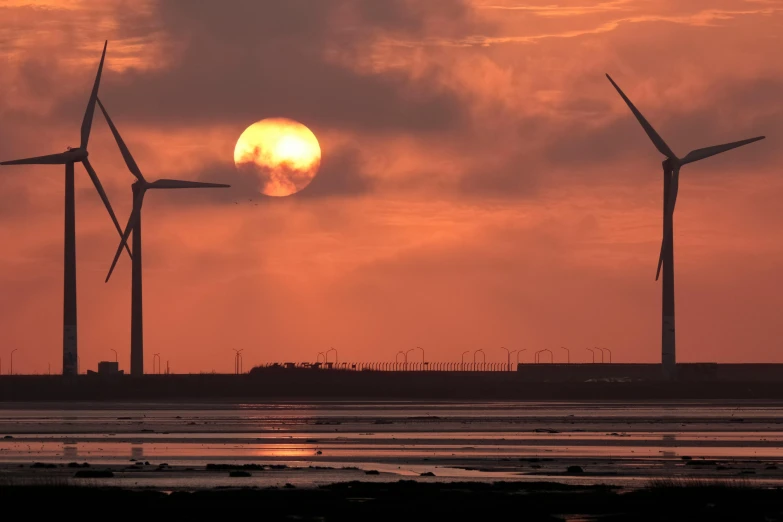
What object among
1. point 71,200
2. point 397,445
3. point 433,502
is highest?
point 71,200

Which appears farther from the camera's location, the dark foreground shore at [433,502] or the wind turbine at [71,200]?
the wind turbine at [71,200]

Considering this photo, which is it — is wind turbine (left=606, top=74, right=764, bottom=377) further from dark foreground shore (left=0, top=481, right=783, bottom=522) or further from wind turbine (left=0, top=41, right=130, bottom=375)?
dark foreground shore (left=0, top=481, right=783, bottom=522)

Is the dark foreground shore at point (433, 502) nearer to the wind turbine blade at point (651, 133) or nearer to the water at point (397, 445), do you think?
the water at point (397, 445)

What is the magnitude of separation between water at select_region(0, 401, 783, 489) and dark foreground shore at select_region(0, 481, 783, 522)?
4.54m

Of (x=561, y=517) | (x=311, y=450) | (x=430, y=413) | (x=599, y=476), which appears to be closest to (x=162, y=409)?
(x=430, y=413)

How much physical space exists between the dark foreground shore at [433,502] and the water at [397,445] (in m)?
4.54

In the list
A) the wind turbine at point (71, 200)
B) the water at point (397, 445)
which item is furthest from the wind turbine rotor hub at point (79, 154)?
the water at point (397, 445)

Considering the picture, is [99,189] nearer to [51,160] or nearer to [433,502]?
[51,160]

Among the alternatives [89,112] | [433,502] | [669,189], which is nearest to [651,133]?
[669,189]

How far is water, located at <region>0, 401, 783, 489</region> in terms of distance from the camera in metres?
66.4

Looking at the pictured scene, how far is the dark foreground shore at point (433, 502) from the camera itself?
167ft

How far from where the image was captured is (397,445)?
86938mm

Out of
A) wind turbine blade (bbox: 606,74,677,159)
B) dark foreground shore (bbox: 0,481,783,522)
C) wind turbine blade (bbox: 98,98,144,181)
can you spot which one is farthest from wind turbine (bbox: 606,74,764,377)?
dark foreground shore (bbox: 0,481,783,522)

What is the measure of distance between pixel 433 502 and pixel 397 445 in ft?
106
